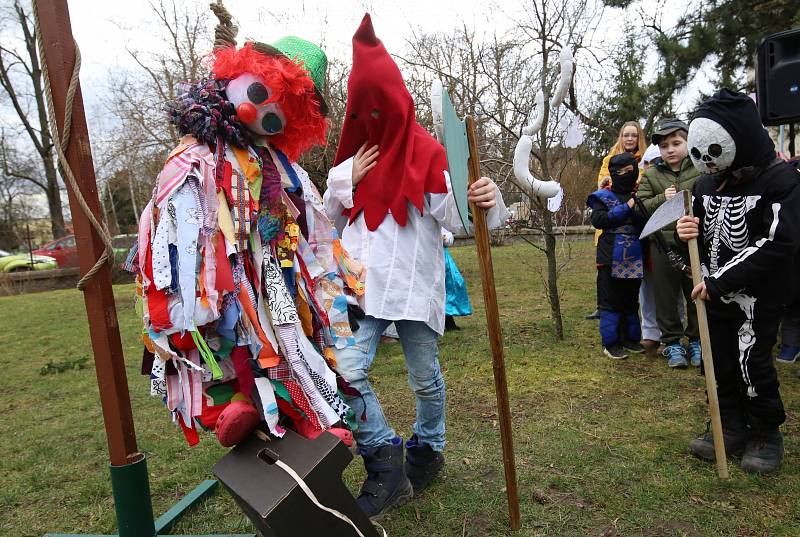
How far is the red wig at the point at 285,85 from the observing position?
6.27ft

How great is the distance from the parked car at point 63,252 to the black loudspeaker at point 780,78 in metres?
19.6

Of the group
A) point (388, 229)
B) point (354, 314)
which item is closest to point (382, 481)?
point (354, 314)

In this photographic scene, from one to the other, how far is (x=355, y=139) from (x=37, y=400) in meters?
3.79

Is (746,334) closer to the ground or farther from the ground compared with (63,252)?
closer to the ground

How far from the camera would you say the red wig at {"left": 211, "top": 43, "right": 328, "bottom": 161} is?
6.27 ft

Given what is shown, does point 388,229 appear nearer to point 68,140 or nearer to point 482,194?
point 482,194

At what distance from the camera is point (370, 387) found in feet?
8.13

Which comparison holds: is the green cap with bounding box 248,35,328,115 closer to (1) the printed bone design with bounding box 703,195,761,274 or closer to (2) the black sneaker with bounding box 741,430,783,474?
(1) the printed bone design with bounding box 703,195,761,274

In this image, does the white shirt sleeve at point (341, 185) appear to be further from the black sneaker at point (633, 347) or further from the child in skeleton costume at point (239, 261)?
the black sneaker at point (633, 347)

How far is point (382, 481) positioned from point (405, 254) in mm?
995

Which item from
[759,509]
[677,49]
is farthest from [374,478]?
[677,49]

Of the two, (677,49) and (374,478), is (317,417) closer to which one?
(374,478)

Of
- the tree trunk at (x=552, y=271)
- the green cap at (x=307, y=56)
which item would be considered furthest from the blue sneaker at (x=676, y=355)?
the green cap at (x=307, y=56)

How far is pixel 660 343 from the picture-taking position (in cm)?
457
